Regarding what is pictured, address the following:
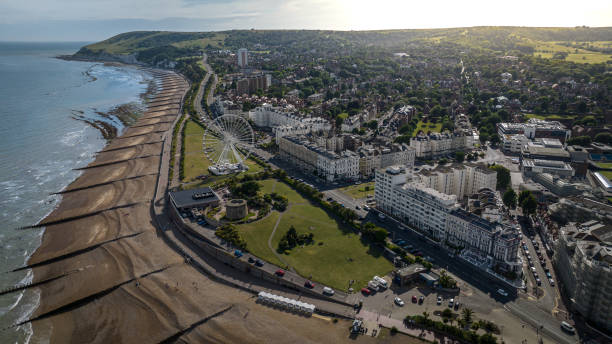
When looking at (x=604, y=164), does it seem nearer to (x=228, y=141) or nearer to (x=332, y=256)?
(x=332, y=256)

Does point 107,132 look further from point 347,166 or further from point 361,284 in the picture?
point 361,284

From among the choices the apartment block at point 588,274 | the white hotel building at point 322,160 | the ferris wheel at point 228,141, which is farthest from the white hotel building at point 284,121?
the apartment block at point 588,274

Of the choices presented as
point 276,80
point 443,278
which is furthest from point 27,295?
point 276,80

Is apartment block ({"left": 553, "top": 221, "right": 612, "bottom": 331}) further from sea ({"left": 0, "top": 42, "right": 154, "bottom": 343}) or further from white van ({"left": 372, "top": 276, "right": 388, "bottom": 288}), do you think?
sea ({"left": 0, "top": 42, "right": 154, "bottom": 343})

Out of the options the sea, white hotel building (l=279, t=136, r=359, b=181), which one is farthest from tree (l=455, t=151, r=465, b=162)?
the sea

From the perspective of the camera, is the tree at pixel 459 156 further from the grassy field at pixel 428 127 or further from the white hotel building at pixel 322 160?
the white hotel building at pixel 322 160

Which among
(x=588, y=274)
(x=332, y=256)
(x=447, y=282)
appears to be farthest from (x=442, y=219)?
(x=588, y=274)

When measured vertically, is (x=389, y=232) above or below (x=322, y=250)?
below
